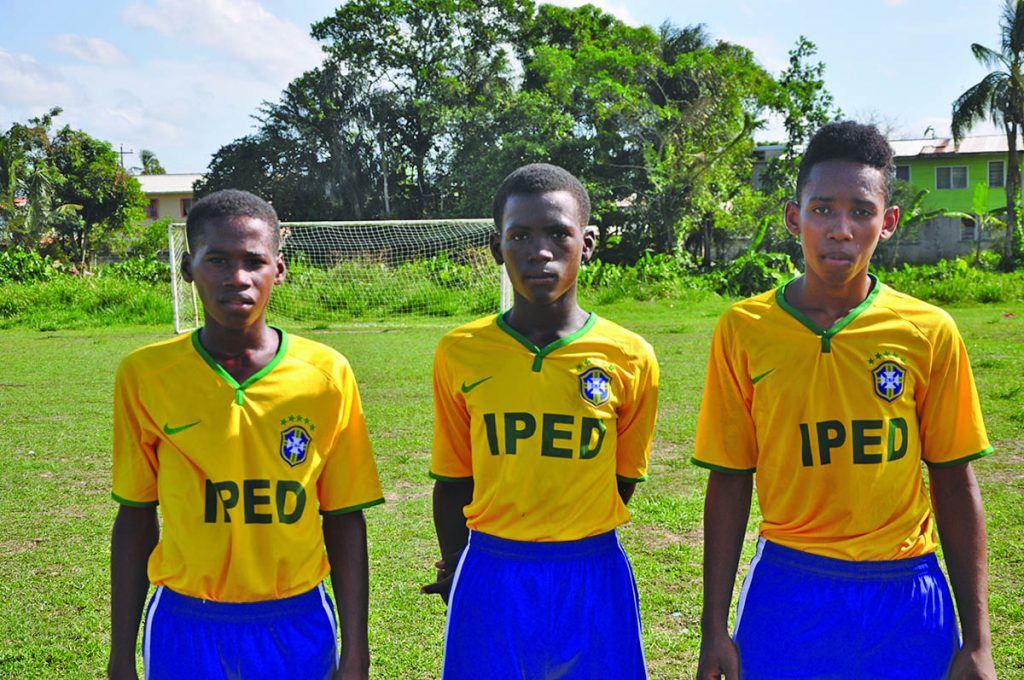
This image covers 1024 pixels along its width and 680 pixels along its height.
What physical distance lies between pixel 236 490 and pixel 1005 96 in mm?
34965

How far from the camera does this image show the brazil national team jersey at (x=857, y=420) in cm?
209

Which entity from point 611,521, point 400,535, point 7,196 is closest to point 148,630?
point 611,521

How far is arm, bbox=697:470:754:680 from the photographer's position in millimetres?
2119

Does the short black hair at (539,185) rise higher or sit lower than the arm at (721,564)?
higher

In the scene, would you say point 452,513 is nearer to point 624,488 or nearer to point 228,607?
point 624,488

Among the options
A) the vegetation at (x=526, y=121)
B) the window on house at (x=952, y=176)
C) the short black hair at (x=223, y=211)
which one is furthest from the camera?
the window on house at (x=952, y=176)

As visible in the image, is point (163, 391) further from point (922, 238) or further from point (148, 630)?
point (922, 238)

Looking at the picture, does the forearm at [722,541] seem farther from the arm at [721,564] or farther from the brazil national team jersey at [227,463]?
the brazil national team jersey at [227,463]

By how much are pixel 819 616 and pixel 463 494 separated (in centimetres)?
97

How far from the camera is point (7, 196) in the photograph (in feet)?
110

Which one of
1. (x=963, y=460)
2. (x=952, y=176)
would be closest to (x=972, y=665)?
(x=963, y=460)

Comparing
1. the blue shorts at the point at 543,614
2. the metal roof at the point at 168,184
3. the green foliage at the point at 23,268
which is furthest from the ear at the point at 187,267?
the metal roof at the point at 168,184

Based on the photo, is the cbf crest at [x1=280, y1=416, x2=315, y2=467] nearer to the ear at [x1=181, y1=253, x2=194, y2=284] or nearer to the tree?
the ear at [x1=181, y1=253, x2=194, y2=284]

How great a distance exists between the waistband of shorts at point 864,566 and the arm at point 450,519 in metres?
0.88
